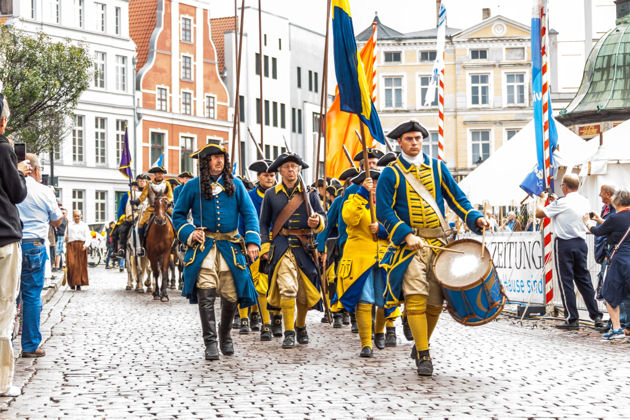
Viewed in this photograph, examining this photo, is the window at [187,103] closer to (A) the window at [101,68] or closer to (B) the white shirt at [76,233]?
(A) the window at [101,68]

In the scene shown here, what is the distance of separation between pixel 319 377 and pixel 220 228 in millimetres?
2242

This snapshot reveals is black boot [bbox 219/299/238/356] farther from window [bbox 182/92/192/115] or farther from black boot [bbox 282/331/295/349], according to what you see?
window [bbox 182/92/192/115]

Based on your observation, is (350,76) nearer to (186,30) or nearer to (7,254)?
(7,254)

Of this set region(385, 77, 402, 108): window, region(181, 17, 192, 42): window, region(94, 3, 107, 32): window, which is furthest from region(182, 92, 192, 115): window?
region(385, 77, 402, 108): window

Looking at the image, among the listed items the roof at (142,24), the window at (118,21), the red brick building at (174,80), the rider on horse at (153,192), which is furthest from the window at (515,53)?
the rider on horse at (153,192)

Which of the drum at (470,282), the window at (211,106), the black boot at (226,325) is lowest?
the black boot at (226,325)

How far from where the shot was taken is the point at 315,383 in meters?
8.30

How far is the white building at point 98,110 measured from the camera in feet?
166

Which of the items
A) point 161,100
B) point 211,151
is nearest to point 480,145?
point 161,100

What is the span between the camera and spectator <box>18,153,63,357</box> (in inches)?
395

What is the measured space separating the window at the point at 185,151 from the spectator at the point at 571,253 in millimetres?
44751

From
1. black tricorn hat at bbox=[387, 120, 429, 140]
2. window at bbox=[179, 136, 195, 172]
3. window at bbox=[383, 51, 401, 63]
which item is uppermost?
window at bbox=[383, 51, 401, 63]

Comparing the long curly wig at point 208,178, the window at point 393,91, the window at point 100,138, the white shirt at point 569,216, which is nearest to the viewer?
the long curly wig at point 208,178

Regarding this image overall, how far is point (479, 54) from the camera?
214 ft
